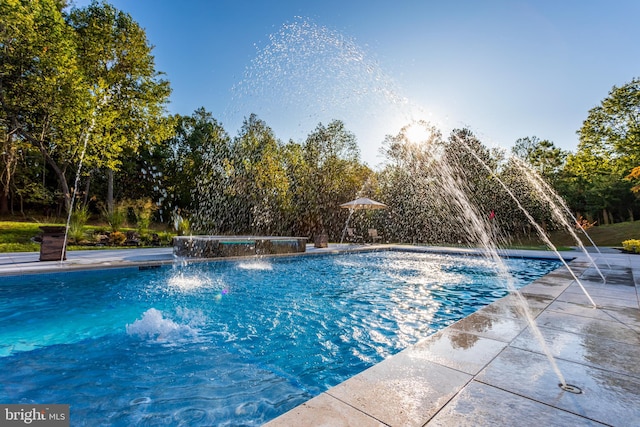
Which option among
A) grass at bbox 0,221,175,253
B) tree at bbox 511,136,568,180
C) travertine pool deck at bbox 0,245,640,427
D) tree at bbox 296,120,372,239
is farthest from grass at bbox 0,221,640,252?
travertine pool deck at bbox 0,245,640,427

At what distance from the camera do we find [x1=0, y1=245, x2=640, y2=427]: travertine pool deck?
172 cm

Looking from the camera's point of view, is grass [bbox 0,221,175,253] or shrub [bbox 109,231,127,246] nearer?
grass [bbox 0,221,175,253]

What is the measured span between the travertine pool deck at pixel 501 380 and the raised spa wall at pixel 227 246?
8178 millimetres

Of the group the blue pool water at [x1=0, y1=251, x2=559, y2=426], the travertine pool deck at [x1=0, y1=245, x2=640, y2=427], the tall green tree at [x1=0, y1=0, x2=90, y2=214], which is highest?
the tall green tree at [x1=0, y1=0, x2=90, y2=214]

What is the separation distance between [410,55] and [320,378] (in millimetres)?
8326

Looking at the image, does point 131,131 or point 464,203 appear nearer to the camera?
point 131,131

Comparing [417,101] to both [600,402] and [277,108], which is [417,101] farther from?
[600,402]

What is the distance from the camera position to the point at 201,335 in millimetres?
3916

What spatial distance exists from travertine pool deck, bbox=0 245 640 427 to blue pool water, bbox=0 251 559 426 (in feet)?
2.59

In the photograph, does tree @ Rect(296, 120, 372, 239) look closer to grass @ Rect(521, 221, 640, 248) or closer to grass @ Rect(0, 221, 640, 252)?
grass @ Rect(0, 221, 640, 252)

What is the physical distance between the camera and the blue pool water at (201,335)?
8.20ft

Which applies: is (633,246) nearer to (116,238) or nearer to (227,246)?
(227,246)

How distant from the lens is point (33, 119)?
558 inches

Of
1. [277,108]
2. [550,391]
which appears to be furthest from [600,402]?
[277,108]
